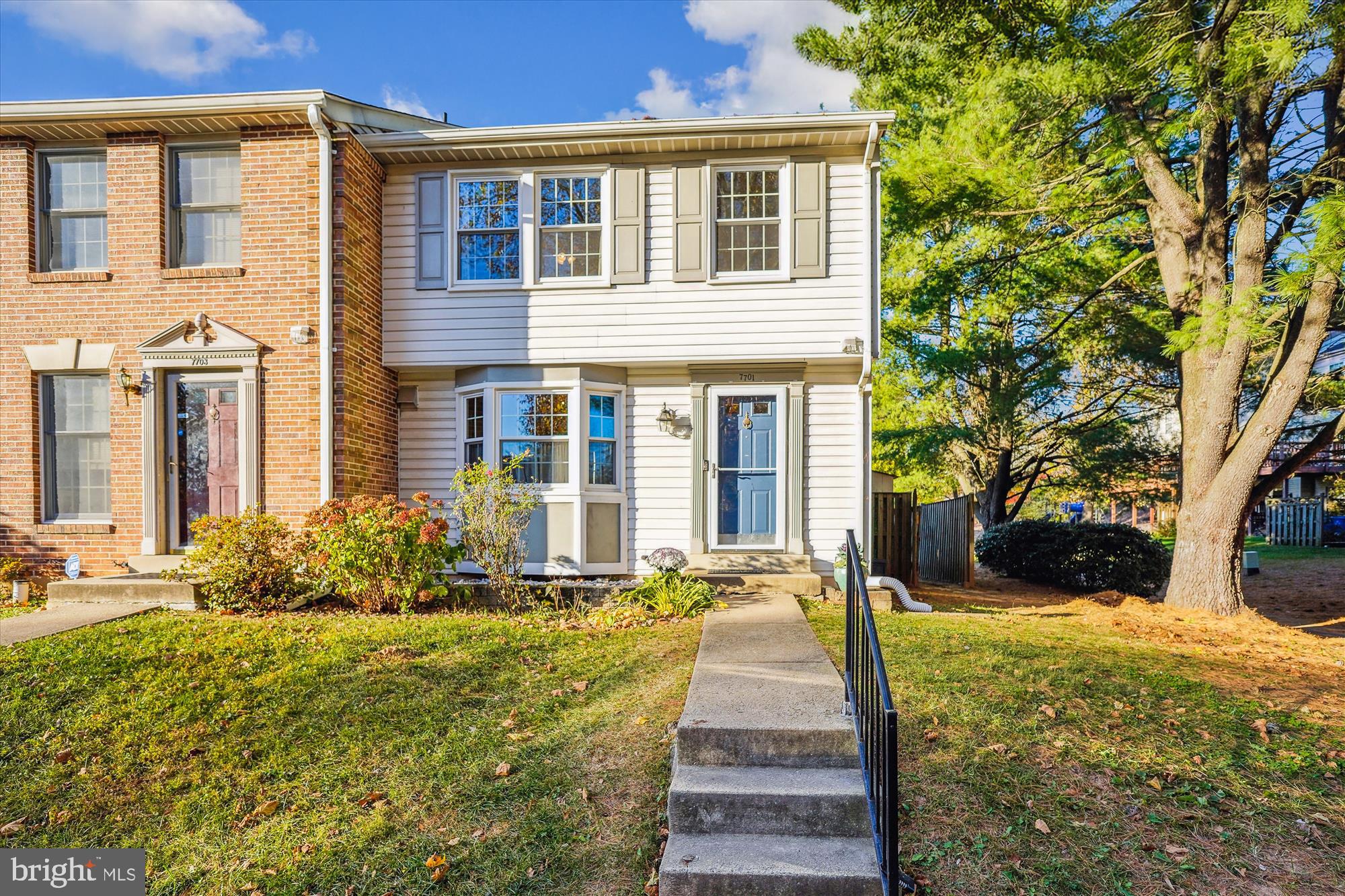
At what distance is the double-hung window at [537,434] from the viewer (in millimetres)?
8594

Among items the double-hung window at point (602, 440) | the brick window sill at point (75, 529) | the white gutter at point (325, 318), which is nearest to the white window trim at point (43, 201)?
the white gutter at point (325, 318)

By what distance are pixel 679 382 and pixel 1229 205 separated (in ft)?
22.3

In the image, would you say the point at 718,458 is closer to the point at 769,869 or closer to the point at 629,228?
the point at 629,228

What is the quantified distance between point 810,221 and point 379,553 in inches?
233

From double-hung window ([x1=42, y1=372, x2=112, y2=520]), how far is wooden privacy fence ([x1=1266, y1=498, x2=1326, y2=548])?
2605cm

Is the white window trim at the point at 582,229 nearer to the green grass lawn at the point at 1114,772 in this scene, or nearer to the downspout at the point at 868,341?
the downspout at the point at 868,341

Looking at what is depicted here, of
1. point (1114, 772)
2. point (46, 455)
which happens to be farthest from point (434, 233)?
point (1114, 772)

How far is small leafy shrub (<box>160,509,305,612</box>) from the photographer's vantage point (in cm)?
710

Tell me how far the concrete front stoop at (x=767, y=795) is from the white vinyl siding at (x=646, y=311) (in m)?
4.62

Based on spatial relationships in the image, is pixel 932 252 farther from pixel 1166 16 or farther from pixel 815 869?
pixel 815 869

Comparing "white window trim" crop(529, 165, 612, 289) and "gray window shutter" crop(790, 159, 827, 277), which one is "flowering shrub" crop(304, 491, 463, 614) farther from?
"gray window shutter" crop(790, 159, 827, 277)

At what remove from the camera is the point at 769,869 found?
304 centimetres

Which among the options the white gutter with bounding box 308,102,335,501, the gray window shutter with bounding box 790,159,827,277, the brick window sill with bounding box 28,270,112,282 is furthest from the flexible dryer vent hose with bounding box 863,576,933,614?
the brick window sill with bounding box 28,270,112,282

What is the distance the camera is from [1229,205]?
27.4 ft
